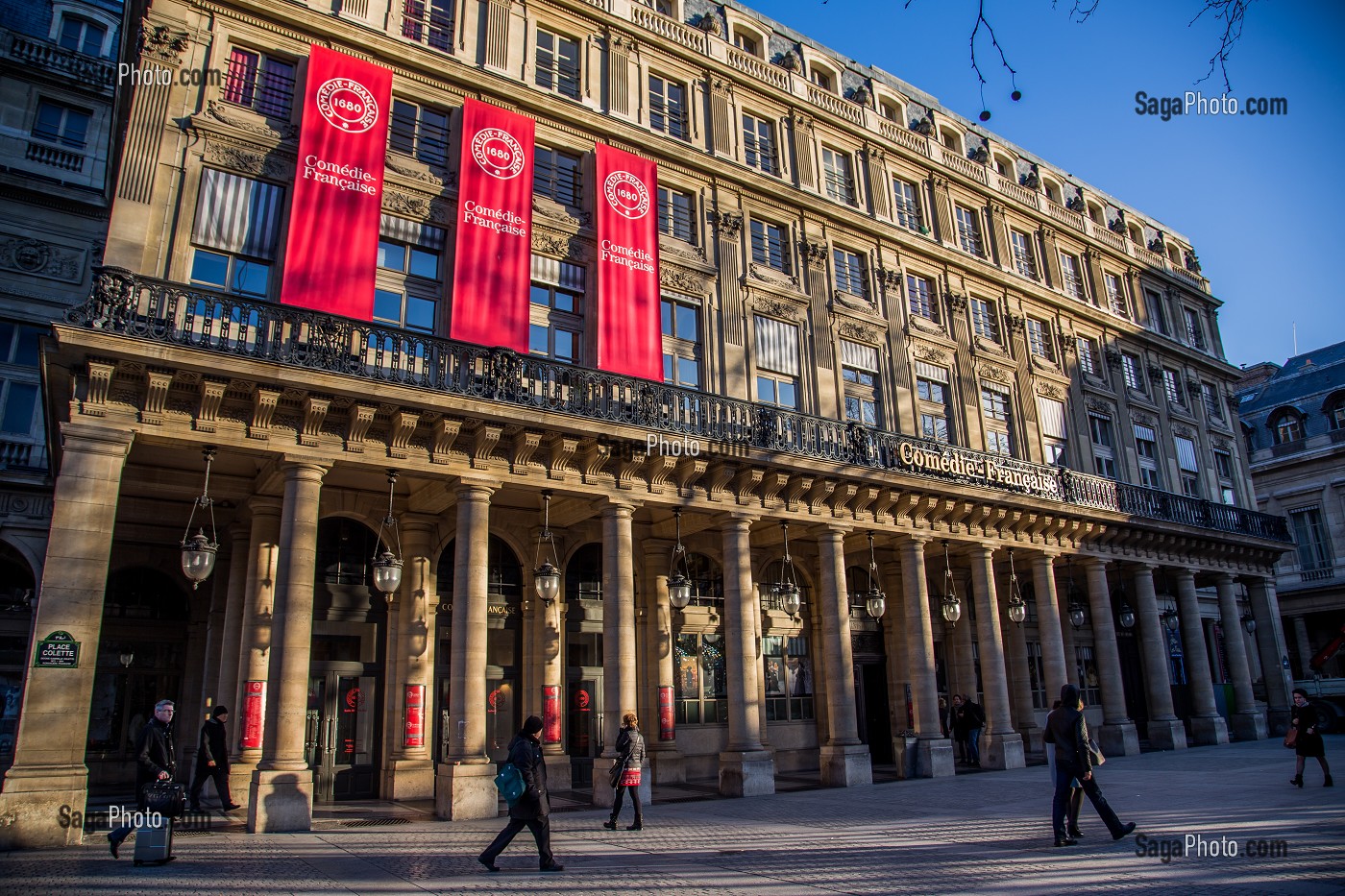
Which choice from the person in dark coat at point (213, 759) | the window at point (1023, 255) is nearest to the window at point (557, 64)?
the person in dark coat at point (213, 759)

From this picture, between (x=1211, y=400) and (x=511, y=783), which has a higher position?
(x=1211, y=400)

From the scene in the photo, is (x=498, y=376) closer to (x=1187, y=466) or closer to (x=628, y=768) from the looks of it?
(x=628, y=768)

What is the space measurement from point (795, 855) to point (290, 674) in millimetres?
8164

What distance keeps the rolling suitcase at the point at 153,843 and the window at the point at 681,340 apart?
45.5ft

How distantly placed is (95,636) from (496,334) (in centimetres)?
892

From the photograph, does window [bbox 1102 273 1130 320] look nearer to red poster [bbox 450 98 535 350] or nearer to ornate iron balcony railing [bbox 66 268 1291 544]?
ornate iron balcony railing [bbox 66 268 1291 544]

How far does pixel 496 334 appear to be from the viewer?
18203 millimetres

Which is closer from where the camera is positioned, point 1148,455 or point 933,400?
point 933,400

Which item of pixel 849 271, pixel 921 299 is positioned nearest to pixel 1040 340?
pixel 921 299

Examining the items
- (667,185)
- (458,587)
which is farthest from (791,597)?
(667,185)

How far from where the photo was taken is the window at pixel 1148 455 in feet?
110

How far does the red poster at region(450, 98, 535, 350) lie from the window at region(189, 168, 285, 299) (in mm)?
3549

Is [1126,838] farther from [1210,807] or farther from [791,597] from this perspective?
[791,597]

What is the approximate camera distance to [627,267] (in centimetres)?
2064
